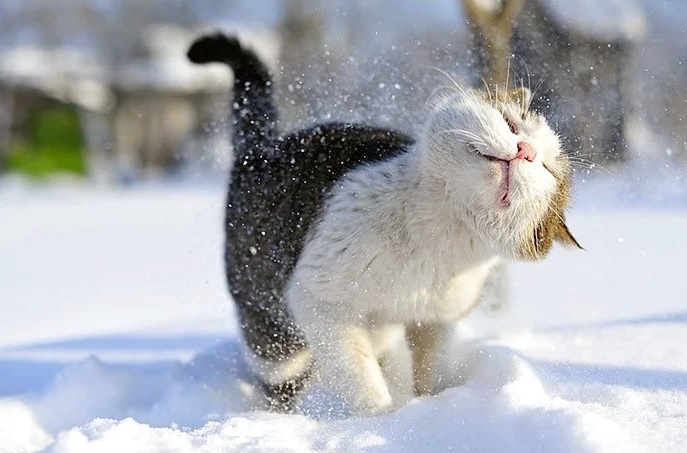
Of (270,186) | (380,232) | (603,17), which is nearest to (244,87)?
(270,186)

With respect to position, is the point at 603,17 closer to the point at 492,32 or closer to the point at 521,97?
the point at 492,32

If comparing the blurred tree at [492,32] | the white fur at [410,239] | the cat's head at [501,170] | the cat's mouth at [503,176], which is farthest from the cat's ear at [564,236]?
the blurred tree at [492,32]

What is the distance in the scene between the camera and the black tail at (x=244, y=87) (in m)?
3.11

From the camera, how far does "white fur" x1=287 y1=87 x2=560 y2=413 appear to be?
214cm

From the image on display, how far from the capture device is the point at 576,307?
380cm

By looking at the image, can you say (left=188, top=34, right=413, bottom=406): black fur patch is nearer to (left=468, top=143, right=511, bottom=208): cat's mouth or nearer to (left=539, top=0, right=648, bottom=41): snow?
(left=468, top=143, right=511, bottom=208): cat's mouth

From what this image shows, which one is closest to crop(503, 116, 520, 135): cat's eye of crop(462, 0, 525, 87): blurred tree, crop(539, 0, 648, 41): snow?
crop(462, 0, 525, 87): blurred tree

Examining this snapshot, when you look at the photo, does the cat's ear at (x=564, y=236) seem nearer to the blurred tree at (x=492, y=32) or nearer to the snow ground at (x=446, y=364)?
the snow ground at (x=446, y=364)

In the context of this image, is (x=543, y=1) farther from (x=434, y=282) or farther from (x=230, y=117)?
(x=434, y=282)

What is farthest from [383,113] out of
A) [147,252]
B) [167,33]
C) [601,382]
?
[167,33]

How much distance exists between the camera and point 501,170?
2.05 m

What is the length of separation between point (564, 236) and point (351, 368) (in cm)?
70

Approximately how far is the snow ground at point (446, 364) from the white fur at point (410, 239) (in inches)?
8.3

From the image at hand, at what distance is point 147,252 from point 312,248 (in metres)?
5.31
